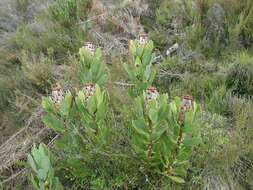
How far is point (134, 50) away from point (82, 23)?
76.9 inches

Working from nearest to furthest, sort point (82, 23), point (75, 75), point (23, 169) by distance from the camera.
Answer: point (23, 169), point (75, 75), point (82, 23)

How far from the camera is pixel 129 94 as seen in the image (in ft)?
11.0

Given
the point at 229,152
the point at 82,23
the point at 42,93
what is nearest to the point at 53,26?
the point at 82,23

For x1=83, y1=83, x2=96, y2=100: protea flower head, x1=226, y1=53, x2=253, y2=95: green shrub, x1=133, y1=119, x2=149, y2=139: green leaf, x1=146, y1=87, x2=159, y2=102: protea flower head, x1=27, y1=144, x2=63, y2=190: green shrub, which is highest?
x1=146, y1=87, x2=159, y2=102: protea flower head

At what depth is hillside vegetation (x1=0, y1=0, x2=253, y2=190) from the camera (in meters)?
2.77

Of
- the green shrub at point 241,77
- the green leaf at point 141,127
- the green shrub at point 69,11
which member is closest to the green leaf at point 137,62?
the green leaf at point 141,127

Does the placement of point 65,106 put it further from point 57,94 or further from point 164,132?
point 164,132

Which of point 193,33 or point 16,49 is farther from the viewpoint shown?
point 16,49

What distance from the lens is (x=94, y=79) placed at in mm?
3256

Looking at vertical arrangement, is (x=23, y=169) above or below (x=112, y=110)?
below

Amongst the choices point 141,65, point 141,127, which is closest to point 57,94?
point 141,127

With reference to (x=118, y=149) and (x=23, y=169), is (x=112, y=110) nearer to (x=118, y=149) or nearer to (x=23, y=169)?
(x=118, y=149)

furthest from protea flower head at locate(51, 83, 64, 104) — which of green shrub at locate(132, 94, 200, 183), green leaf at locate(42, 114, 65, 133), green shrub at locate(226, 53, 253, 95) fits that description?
green shrub at locate(226, 53, 253, 95)

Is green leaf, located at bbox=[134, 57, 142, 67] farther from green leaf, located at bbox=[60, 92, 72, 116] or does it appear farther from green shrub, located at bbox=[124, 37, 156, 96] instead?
green leaf, located at bbox=[60, 92, 72, 116]
